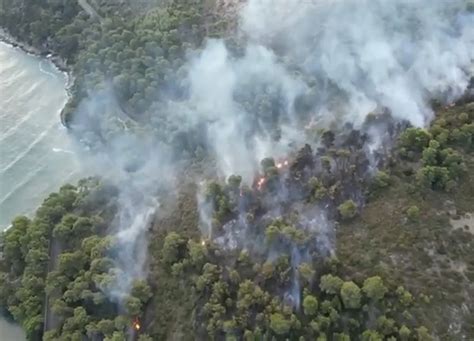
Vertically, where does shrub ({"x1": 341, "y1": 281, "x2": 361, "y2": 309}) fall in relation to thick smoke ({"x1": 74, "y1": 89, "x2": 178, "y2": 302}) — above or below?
below

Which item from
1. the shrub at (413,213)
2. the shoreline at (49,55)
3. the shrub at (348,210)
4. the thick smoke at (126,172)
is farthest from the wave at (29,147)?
the shrub at (413,213)

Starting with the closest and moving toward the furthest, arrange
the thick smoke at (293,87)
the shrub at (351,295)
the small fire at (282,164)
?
the shrub at (351,295), the small fire at (282,164), the thick smoke at (293,87)

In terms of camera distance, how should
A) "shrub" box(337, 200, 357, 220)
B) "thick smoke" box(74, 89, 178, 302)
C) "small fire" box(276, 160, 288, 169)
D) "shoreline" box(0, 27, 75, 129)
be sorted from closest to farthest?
"shrub" box(337, 200, 357, 220) → "thick smoke" box(74, 89, 178, 302) → "small fire" box(276, 160, 288, 169) → "shoreline" box(0, 27, 75, 129)

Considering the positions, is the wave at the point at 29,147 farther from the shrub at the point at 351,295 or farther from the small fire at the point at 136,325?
the shrub at the point at 351,295

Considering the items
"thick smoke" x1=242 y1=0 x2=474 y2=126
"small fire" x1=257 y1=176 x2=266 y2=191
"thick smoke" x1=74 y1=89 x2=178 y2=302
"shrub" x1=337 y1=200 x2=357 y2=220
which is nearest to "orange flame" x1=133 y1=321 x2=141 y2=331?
"thick smoke" x1=74 y1=89 x2=178 y2=302

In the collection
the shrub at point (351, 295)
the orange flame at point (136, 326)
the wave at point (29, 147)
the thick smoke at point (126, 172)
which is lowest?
the shrub at point (351, 295)

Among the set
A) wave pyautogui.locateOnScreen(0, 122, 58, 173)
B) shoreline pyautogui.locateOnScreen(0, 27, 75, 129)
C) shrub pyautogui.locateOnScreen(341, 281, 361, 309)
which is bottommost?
shrub pyautogui.locateOnScreen(341, 281, 361, 309)

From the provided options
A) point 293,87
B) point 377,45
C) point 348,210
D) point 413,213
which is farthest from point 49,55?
point 413,213

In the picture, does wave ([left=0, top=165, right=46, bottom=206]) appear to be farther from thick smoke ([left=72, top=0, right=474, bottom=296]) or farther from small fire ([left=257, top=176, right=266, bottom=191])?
small fire ([left=257, top=176, right=266, bottom=191])
